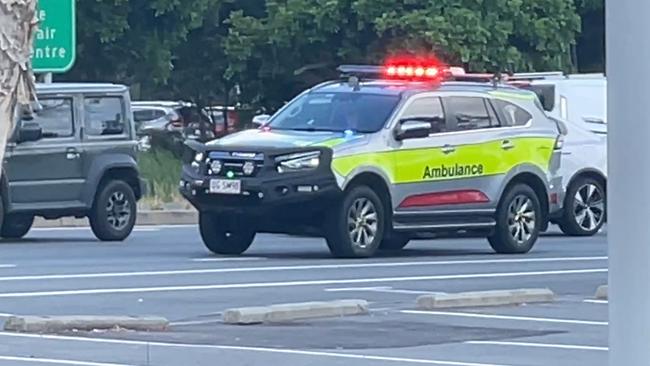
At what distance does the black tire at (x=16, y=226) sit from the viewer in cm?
1997

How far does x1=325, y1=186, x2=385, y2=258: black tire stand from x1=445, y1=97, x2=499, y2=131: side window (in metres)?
1.30

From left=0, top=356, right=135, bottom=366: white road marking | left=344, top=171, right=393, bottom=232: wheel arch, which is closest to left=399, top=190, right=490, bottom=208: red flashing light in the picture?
left=344, top=171, right=393, bottom=232: wheel arch

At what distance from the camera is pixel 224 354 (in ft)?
34.3

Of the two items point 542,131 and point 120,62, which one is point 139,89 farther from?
point 542,131

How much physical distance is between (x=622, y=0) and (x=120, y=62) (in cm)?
3484

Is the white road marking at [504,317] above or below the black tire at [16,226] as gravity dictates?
below

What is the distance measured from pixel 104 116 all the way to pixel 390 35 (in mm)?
14597

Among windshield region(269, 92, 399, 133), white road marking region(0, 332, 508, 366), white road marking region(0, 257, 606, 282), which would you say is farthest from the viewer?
windshield region(269, 92, 399, 133)

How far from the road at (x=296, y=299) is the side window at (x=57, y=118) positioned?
3.84ft

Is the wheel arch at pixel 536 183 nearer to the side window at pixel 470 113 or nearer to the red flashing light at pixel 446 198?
the red flashing light at pixel 446 198

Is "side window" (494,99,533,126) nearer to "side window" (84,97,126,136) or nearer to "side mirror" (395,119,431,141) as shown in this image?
"side mirror" (395,119,431,141)

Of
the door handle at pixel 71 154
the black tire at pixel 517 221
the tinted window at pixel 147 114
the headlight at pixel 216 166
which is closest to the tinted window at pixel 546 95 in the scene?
the black tire at pixel 517 221

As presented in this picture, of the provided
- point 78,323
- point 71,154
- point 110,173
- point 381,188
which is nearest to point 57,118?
point 71,154

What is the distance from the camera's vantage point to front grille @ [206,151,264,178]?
17.0m
